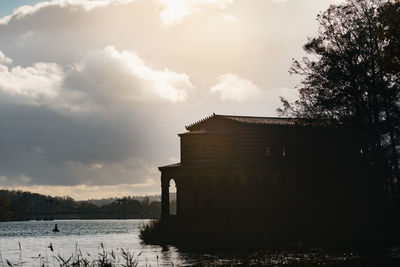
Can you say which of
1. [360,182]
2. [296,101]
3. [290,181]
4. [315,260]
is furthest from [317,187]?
[315,260]

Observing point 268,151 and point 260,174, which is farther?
point 268,151

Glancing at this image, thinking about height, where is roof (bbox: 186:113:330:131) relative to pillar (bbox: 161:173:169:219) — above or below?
above

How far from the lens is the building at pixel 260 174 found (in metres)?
45.9

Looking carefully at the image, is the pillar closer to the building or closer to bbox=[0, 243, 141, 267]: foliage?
the building

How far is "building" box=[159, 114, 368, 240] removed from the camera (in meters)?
45.9

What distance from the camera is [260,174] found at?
4725 centimetres

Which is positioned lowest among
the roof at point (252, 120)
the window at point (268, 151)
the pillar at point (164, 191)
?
the pillar at point (164, 191)

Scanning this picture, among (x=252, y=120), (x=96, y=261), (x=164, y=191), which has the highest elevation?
(x=252, y=120)

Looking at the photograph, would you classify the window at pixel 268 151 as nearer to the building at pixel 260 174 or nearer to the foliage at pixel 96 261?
the building at pixel 260 174

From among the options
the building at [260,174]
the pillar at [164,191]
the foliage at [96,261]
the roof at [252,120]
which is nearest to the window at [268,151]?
the building at [260,174]

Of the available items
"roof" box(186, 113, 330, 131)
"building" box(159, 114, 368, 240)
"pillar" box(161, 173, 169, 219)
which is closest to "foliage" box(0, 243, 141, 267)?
"building" box(159, 114, 368, 240)

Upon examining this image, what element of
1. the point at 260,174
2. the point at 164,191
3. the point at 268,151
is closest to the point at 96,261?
the point at 164,191

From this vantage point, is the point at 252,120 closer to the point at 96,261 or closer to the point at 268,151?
the point at 268,151

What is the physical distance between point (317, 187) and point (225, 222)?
35.1 ft
